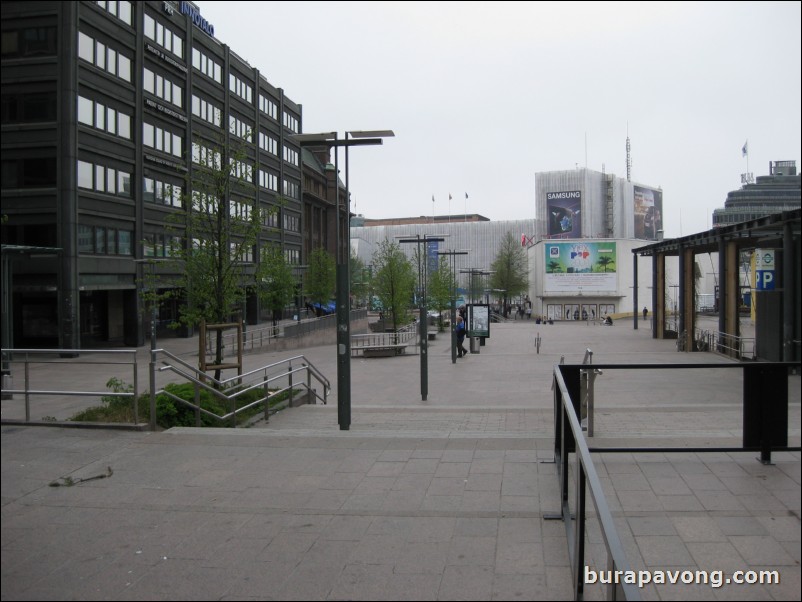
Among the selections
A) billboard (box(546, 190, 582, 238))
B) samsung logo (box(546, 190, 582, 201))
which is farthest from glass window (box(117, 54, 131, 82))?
samsung logo (box(546, 190, 582, 201))

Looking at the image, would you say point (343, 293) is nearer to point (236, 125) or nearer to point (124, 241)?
point (124, 241)

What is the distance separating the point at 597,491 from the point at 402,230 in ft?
396

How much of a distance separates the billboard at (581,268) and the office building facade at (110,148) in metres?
33.3

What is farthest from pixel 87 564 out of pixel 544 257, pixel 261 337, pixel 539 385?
pixel 544 257

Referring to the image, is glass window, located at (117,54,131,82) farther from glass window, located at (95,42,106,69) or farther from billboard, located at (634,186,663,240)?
billboard, located at (634,186,663,240)

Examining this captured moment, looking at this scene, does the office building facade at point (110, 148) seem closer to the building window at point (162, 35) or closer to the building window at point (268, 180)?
the building window at point (162, 35)

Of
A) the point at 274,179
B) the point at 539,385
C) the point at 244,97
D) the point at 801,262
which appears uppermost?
the point at 244,97

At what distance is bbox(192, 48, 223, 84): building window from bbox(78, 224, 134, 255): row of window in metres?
13.6

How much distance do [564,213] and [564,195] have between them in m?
2.60

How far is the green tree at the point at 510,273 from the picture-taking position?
278 feet

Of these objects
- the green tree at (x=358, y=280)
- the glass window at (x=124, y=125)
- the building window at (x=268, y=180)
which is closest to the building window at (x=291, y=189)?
the building window at (x=268, y=180)

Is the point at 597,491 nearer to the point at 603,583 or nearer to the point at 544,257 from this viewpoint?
the point at 603,583

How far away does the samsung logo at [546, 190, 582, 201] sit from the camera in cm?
10419

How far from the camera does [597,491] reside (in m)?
3.20
